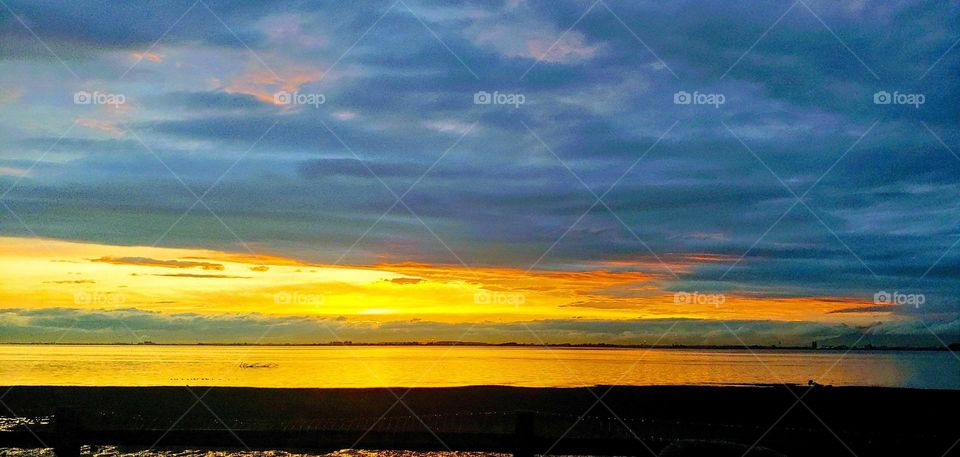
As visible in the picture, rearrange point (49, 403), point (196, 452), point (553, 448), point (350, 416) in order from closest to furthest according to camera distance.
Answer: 1. point (553, 448)
2. point (196, 452)
3. point (350, 416)
4. point (49, 403)

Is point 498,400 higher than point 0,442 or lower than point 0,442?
higher

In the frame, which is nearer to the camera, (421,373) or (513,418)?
(513,418)

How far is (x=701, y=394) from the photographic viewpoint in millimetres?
37781

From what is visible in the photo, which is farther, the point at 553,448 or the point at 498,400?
the point at 498,400

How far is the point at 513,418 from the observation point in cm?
2284

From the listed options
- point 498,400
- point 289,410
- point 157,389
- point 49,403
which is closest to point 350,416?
point 289,410

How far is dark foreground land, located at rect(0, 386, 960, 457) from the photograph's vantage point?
8.81 m

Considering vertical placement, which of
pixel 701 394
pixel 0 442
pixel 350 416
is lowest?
pixel 0 442

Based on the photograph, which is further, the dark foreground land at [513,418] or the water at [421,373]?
the water at [421,373]

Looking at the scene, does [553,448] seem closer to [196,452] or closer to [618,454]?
[618,454]

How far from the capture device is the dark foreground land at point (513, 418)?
28.9 feet

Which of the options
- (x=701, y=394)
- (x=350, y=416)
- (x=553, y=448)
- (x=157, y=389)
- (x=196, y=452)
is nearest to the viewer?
(x=553, y=448)

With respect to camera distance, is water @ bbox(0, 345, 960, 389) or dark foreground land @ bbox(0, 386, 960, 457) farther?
water @ bbox(0, 345, 960, 389)

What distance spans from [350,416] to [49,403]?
1423 cm
